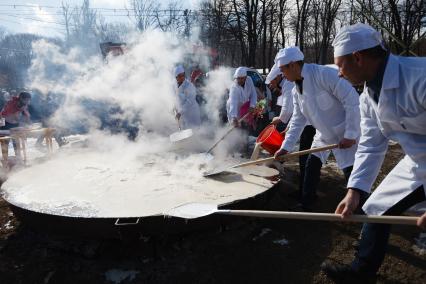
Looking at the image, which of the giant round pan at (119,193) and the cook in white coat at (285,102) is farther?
the cook in white coat at (285,102)

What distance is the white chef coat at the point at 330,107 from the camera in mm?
3621

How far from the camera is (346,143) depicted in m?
3.63

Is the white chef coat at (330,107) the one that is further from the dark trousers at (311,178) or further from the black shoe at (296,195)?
the black shoe at (296,195)

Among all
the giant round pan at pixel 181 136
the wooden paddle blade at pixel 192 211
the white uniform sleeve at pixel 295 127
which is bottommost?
the wooden paddle blade at pixel 192 211

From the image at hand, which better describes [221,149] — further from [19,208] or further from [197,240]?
[19,208]

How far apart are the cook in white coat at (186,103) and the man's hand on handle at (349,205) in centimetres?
532

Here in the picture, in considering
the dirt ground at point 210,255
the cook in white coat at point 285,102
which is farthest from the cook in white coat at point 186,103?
the dirt ground at point 210,255

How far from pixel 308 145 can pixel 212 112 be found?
5.36m

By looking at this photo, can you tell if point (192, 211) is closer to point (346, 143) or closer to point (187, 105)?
point (346, 143)

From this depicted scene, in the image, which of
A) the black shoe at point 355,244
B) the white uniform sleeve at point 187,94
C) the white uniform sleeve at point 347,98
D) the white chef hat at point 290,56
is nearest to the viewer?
the black shoe at point 355,244

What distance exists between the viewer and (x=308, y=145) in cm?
478

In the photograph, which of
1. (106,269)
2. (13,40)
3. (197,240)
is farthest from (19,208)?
(13,40)

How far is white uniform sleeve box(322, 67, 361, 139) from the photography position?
3.59 metres

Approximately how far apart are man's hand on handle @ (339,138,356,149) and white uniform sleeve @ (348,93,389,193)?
1.21 m
